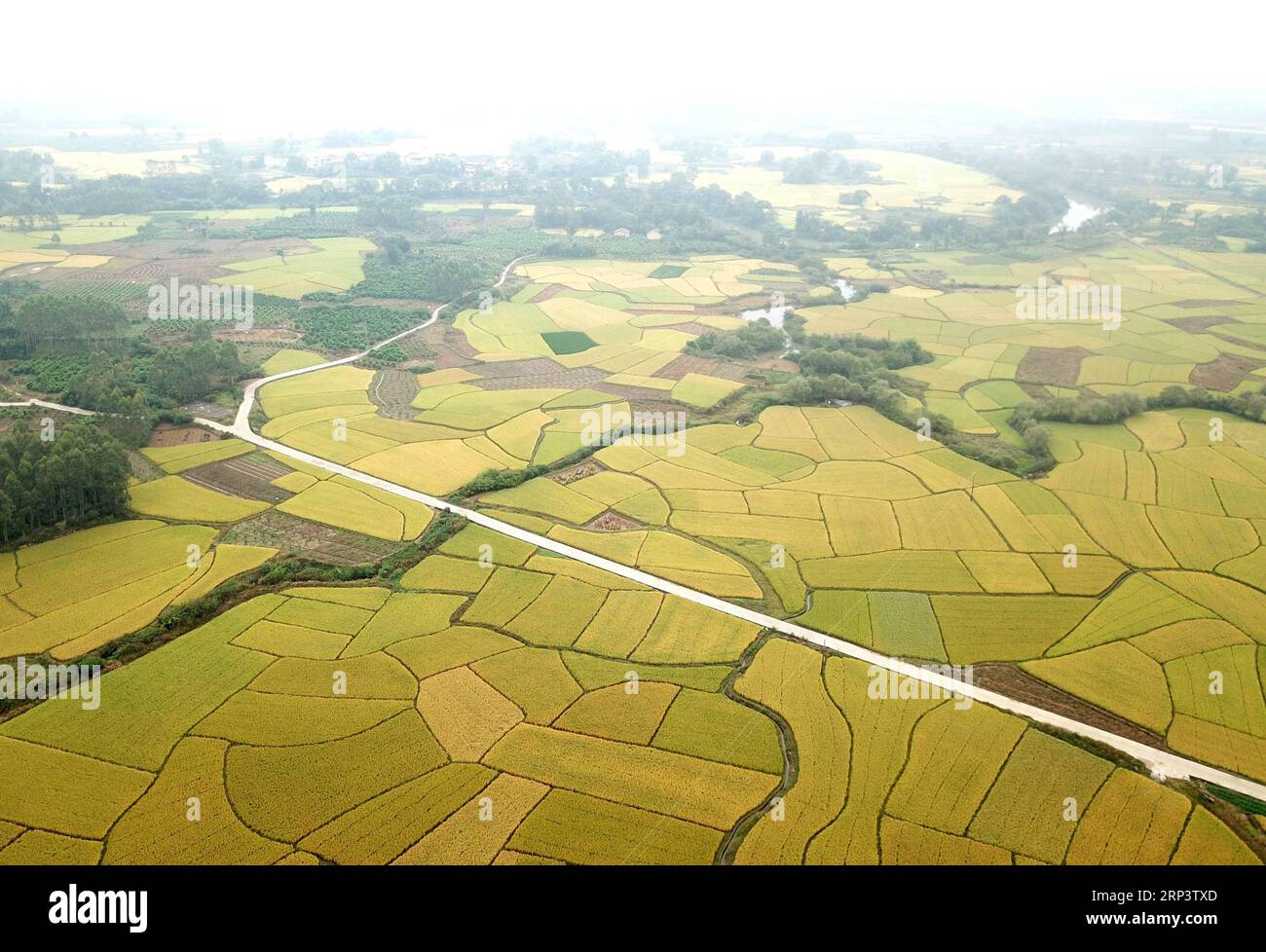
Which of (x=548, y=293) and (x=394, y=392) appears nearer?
(x=394, y=392)

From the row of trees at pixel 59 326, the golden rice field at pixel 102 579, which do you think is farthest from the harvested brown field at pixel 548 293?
the golden rice field at pixel 102 579

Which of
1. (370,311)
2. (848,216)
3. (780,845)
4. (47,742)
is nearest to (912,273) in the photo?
(848,216)

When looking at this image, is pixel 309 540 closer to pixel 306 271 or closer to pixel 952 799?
pixel 952 799
